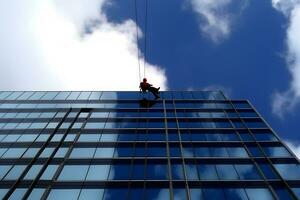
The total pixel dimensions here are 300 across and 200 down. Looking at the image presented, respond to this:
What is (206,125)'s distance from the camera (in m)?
37.0

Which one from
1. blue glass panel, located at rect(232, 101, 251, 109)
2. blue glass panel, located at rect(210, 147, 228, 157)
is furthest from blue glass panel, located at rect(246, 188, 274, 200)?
blue glass panel, located at rect(232, 101, 251, 109)

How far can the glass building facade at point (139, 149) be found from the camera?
26.5 m

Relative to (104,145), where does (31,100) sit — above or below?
above

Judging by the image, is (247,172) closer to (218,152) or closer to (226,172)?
(226,172)

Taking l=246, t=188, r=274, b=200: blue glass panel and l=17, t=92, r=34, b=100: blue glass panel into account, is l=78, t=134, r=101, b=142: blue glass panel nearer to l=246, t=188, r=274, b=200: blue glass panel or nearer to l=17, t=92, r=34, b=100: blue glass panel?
l=17, t=92, r=34, b=100: blue glass panel

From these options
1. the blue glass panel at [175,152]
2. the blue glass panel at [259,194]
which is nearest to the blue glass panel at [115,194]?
the blue glass panel at [175,152]

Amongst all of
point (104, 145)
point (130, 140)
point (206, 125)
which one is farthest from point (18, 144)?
point (206, 125)

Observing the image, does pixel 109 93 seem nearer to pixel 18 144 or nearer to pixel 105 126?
pixel 105 126

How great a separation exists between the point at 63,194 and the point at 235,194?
11843 millimetres

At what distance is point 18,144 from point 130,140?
33.3ft

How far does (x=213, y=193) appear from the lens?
84.9ft

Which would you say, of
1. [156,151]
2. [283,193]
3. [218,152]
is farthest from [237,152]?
[156,151]

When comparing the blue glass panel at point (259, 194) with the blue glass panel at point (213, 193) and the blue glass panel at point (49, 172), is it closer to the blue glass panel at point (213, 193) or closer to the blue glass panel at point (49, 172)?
the blue glass panel at point (213, 193)

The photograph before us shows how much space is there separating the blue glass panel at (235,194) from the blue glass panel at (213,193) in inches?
14.5
